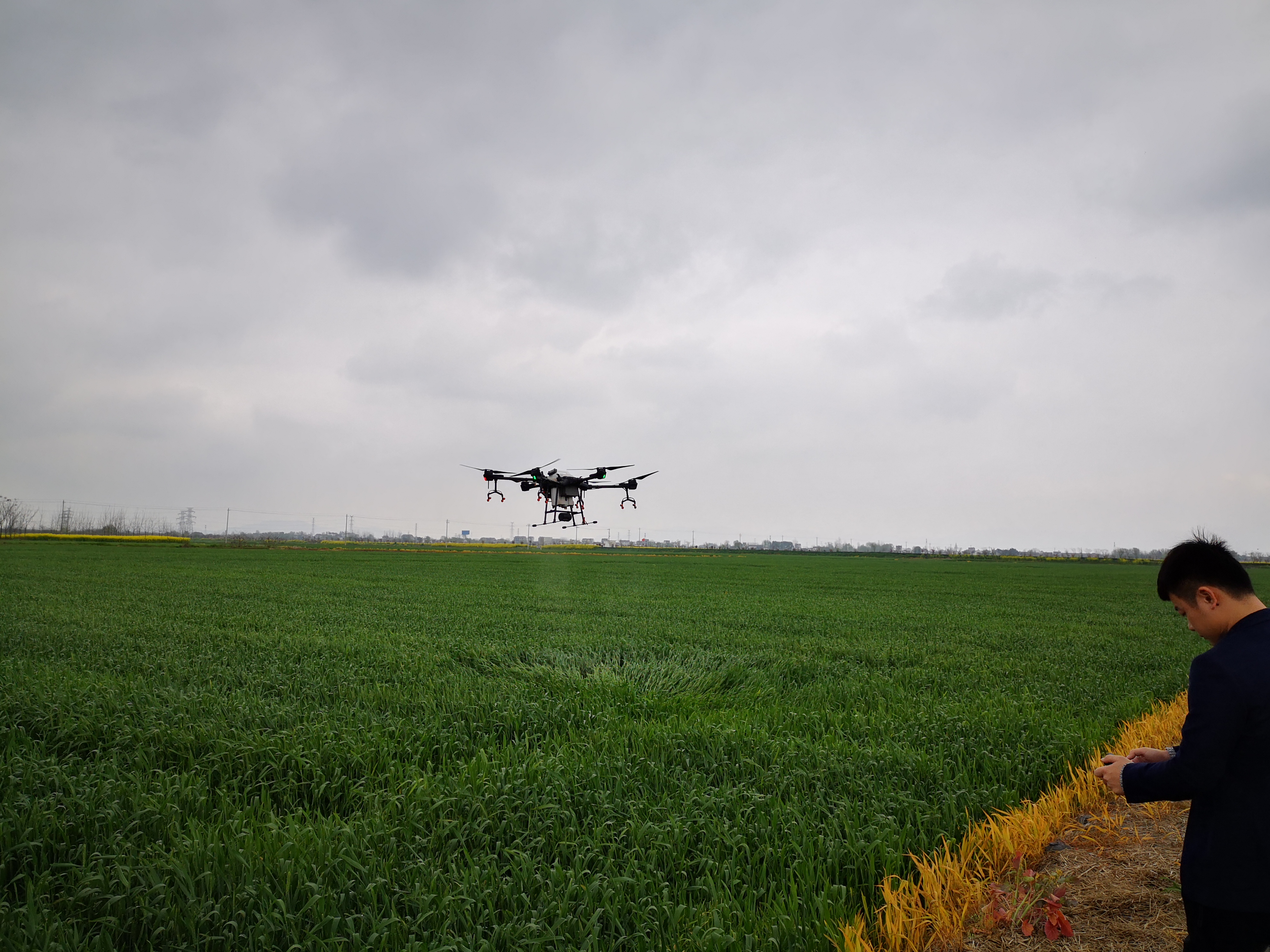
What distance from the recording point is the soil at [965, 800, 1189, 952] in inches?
139

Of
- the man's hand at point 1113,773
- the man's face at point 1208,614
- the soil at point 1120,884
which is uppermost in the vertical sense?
the man's face at point 1208,614

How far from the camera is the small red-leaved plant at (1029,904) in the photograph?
353 centimetres

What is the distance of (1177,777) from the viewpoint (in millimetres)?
2617

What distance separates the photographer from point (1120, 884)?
4.12 meters

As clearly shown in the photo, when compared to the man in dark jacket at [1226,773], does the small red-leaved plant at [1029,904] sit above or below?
below

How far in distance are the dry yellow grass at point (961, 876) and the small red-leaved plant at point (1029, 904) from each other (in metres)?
0.10

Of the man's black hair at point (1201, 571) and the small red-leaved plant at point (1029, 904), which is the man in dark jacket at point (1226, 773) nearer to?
the man's black hair at point (1201, 571)

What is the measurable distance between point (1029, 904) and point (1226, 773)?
166cm

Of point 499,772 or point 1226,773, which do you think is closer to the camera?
point 1226,773

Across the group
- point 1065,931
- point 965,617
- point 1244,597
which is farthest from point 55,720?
point 965,617

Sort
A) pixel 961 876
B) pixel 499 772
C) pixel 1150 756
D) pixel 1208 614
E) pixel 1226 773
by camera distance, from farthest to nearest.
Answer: pixel 499 772 → pixel 961 876 → pixel 1150 756 → pixel 1208 614 → pixel 1226 773

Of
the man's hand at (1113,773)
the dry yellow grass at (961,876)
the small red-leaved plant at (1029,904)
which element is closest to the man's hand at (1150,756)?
the man's hand at (1113,773)

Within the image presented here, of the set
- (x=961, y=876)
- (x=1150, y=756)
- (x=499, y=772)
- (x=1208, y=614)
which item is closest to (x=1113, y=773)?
(x=1150, y=756)

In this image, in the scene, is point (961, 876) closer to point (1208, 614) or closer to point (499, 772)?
point (1208, 614)
